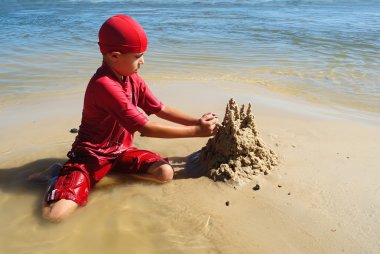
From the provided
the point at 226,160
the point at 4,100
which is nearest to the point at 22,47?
the point at 4,100

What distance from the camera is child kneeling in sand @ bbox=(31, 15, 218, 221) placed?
101 inches

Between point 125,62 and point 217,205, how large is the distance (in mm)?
1150

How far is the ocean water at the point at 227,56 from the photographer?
568cm

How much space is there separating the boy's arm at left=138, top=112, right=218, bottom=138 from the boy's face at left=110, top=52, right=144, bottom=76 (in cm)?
40

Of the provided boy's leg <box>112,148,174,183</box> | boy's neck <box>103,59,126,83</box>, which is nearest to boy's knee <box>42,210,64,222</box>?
boy's leg <box>112,148,174,183</box>

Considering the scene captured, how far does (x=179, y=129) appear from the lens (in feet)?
9.09

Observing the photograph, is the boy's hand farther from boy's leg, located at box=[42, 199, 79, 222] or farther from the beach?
boy's leg, located at box=[42, 199, 79, 222]

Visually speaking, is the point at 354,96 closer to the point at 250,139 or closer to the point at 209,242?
the point at 250,139

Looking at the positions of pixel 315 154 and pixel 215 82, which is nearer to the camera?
pixel 315 154

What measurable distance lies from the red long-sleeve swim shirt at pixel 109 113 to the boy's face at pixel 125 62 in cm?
8

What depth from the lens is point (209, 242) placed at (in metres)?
2.22

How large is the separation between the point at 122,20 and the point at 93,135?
2.94ft

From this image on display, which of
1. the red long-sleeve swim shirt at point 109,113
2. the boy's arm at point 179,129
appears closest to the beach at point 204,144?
the red long-sleeve swim shirt at point 109,113

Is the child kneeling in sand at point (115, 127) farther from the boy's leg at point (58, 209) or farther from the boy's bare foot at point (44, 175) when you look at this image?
the boy's bare foot at point (44, 175)
